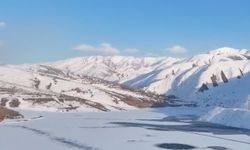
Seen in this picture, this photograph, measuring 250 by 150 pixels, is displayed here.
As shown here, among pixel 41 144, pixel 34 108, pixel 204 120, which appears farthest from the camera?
pixel 34 108

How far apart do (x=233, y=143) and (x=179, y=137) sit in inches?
382

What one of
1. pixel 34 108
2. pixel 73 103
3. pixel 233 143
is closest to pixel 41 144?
pixel 233 143

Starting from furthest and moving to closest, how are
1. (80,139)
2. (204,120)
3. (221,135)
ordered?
1. (204,120)
2. (221,135)
3. (80,139)

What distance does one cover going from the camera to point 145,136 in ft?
257

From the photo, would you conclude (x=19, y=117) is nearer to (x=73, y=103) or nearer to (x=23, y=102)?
(x=23, y=102)

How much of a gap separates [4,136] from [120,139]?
56.3 feet

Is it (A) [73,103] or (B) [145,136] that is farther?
(A) [73,103]

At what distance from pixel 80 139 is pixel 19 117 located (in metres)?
46.9

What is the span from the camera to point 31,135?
7462 cm

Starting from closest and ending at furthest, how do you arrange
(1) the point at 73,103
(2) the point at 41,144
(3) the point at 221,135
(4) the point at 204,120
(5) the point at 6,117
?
1. (2) the point at 41,144
2. (3) the point at 221,135
3. (5) the point at 6,117
4. (4) the point at 204,120
5. (1) the point at 73,103

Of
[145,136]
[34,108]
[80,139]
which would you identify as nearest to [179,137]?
[145,136]

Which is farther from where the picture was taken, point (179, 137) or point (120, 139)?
point (179, 137)

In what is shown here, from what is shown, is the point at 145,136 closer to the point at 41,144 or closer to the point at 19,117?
the point at 41,144

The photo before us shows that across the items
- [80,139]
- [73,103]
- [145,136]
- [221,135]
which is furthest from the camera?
[73,103]
